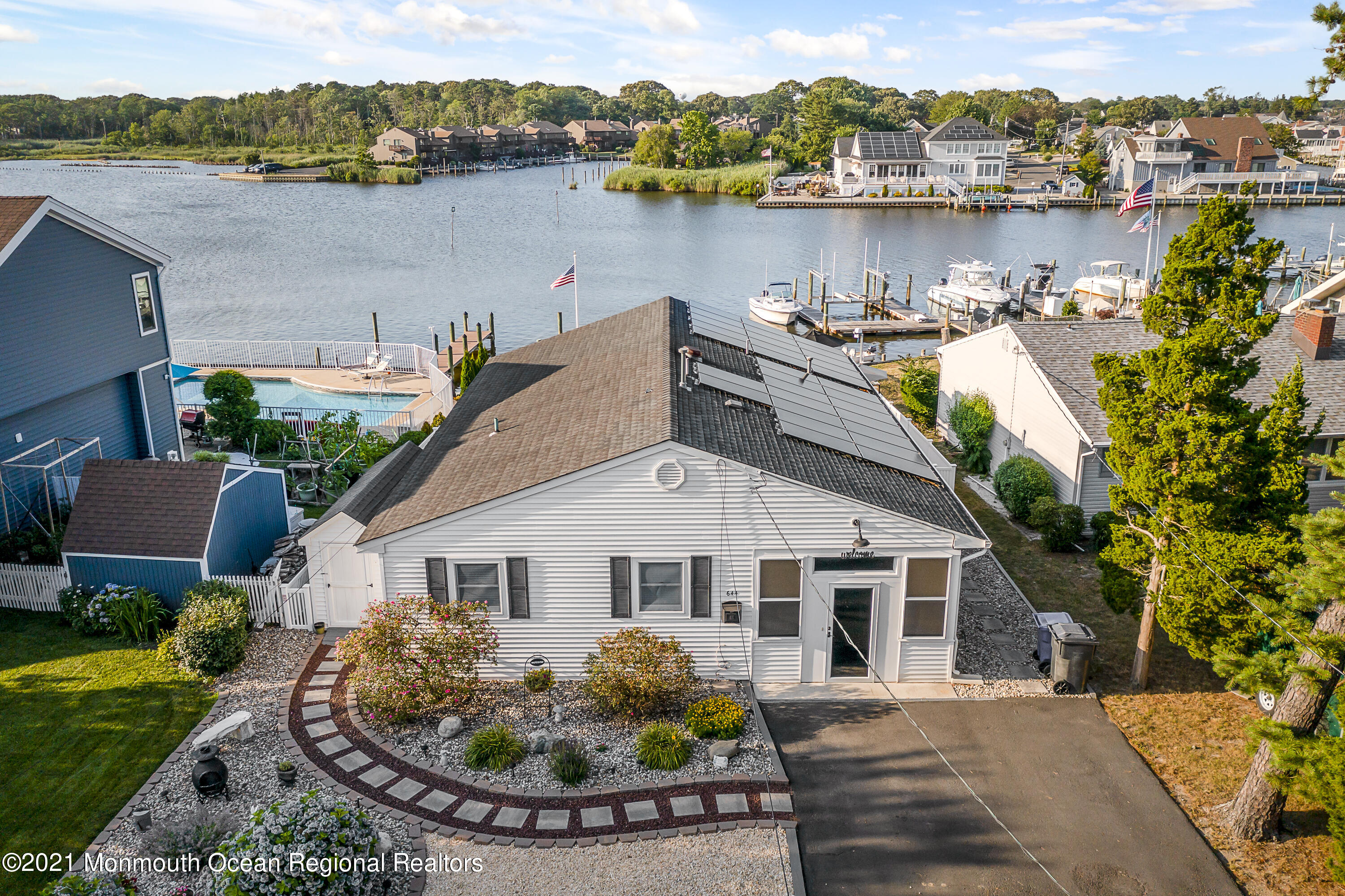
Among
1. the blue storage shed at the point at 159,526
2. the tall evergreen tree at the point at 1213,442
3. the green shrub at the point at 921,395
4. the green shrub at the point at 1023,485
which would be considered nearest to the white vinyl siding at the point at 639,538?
the tall evergreen tree at the point at 1213,442

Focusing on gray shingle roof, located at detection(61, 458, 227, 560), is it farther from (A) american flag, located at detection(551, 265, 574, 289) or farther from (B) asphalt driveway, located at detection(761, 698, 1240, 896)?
(A) american flag, located at detection(551, 265, 574, 289)

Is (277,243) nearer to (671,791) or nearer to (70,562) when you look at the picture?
(70,562)

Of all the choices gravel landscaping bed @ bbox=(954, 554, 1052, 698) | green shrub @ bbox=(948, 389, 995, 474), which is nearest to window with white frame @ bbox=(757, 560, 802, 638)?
gravel landscaping bed @ bbox=(954, 554, 1052, 698)

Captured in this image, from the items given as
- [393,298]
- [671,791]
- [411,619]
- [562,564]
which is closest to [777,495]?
[562,564]

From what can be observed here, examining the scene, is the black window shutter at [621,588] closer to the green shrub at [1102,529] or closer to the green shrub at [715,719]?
the green shrub at [715,719]

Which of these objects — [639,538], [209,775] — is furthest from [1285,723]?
[209,775]
